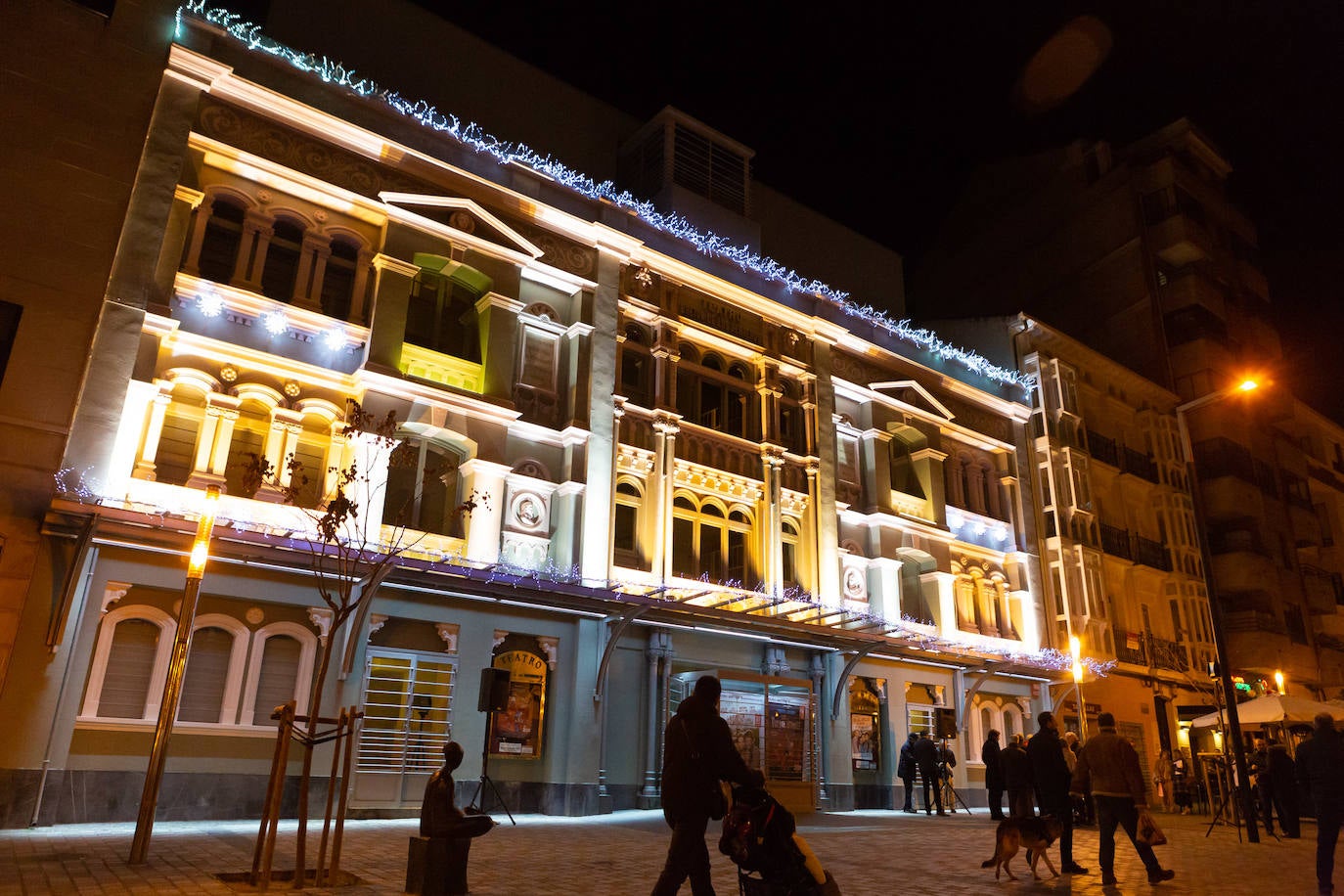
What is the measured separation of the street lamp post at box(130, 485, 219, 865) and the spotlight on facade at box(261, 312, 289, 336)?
733 cm

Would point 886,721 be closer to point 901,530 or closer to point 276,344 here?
point 901,530

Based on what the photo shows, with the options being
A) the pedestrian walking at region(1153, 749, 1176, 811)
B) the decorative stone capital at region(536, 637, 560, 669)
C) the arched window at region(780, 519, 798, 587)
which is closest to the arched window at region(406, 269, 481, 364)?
the decorative stone capital at region(536, 637, 560, 669)

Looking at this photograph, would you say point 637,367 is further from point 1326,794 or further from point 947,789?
point 1326,794

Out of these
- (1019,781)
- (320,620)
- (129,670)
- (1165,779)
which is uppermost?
(320,620)

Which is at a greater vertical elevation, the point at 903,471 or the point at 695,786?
the point at 903,471

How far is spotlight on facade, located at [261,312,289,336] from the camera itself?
16625 millimetres

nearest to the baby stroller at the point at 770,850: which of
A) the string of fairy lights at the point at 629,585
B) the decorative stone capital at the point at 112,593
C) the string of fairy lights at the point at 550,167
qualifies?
the string of fairy lights at the point at 629,585

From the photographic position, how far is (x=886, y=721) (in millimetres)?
23172

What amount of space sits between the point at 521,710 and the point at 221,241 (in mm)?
10588

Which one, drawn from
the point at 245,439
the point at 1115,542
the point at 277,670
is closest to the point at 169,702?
the point at 277,670

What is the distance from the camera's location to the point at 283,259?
17578 mm

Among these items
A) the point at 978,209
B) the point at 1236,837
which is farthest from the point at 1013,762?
the point at 978,209

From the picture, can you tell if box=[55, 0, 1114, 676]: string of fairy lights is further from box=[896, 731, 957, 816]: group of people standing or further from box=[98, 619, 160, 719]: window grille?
box=[896, 731, 957, 816]: group of people standing

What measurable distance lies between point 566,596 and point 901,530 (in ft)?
38.9
